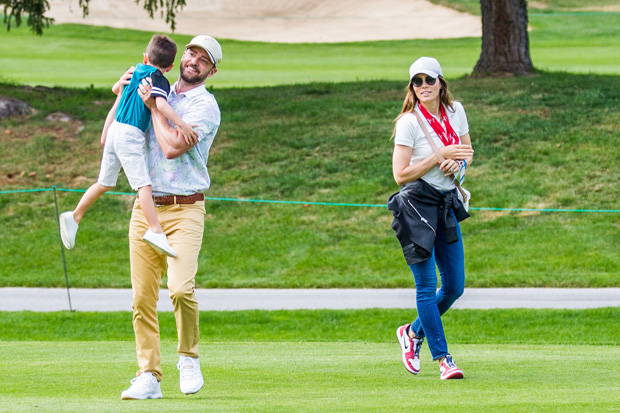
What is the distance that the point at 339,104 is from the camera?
21016 mm

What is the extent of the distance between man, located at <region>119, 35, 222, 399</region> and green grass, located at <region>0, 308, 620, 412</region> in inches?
10.6

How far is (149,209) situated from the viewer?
18.1ft

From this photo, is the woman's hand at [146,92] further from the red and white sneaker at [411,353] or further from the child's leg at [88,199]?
the red and white sneaker at [411,353]

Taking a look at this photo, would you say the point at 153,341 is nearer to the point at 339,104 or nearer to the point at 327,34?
the point at 339,104

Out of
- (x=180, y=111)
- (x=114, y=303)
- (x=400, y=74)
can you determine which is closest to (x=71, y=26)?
(x=400, y=74)

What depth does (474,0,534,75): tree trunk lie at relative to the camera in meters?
21.2

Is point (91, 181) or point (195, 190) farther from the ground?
point (195, 190)

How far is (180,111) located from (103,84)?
23.9m

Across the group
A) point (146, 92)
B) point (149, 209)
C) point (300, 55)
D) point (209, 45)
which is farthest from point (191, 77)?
point (300, 55)

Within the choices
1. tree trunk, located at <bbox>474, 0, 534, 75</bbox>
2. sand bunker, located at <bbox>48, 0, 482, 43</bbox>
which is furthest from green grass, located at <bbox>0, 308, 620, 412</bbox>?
sand bunker, located at <bbox>48, 0, 482, 43</bbox>

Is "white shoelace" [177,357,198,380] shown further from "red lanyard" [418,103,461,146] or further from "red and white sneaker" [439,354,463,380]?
"red lanyard" [418,103,461,146]

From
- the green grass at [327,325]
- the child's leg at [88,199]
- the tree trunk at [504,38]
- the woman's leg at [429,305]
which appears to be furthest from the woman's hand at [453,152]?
the tree trunk at [504,38]

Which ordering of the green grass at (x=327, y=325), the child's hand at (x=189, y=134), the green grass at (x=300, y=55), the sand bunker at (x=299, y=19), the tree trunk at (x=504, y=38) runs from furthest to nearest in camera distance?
the sand bunker at (x=299, y=19), the green grass at (x=300, y=55), the tree trunk at (x=504, y=38), the green grass at (x=327, y=325), the child's hand at (x=189, y=134)

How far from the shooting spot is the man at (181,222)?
5.61 metres
